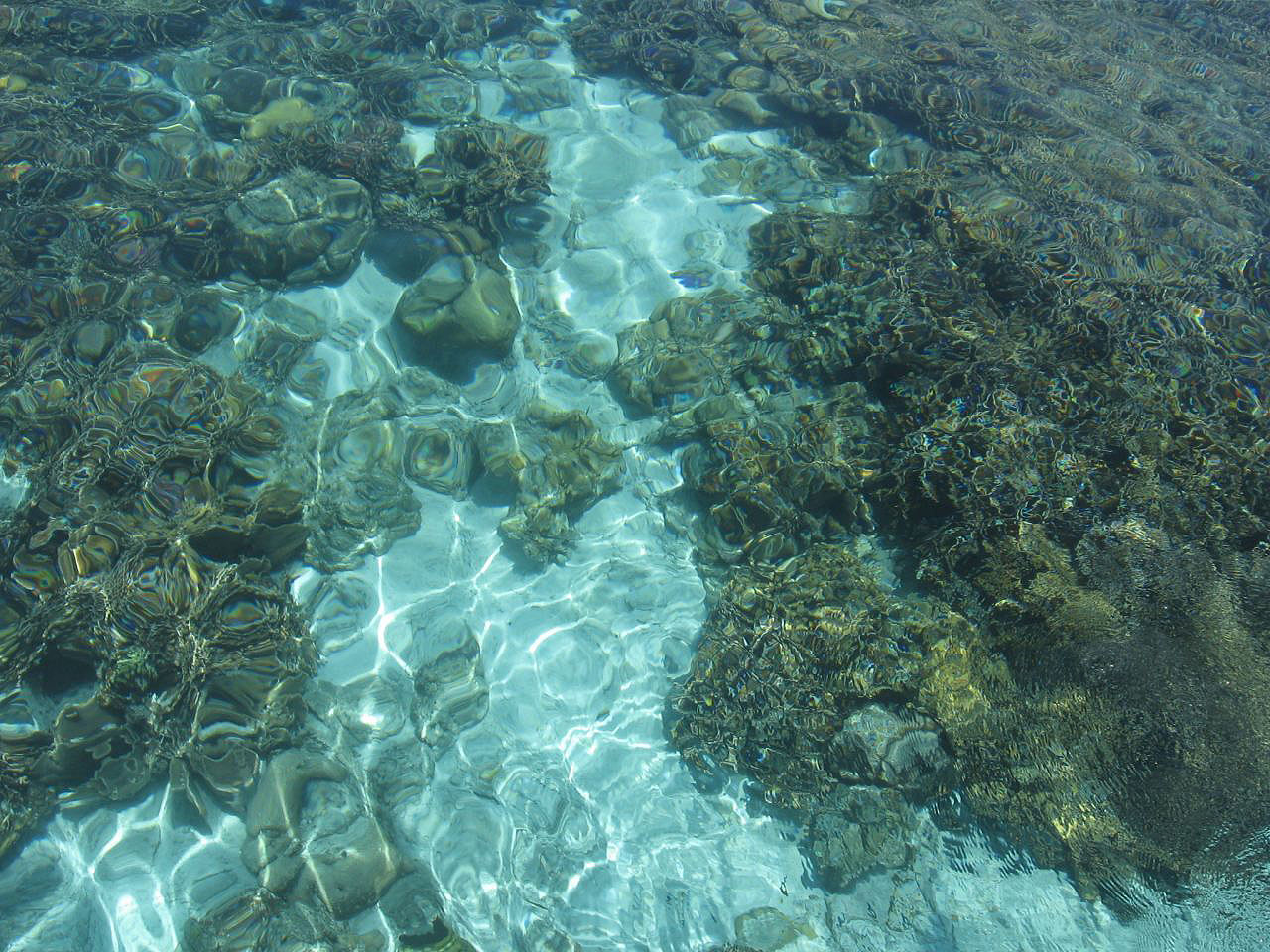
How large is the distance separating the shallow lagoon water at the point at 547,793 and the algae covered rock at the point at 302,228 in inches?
8.8

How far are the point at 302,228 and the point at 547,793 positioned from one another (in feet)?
15.9

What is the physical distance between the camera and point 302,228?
6148mm

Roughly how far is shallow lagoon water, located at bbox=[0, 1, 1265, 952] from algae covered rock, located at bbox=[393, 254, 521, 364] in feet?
0.78

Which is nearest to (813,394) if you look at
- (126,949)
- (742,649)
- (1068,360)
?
(1068,360)

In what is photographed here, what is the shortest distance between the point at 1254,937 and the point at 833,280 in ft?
15.4

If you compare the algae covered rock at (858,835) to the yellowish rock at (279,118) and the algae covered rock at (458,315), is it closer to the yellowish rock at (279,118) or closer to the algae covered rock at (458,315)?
the algae covered rock at (458,315)

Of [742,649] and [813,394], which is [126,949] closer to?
[742,649]

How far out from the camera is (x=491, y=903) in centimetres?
406

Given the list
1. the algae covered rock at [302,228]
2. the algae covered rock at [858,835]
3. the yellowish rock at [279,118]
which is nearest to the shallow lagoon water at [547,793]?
the algae covered rock at [858,835]

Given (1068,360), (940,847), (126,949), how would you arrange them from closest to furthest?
(126,949) → (940,847) → (1068,360)

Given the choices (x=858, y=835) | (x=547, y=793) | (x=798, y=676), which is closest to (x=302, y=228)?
(x=547, y=793)

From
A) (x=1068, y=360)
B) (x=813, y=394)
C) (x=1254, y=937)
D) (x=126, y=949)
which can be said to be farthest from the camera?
(x=813, y=394)

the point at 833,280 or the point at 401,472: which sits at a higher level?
the point at 833,280

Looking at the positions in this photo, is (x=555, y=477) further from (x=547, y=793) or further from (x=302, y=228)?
(x=302, y=228)
